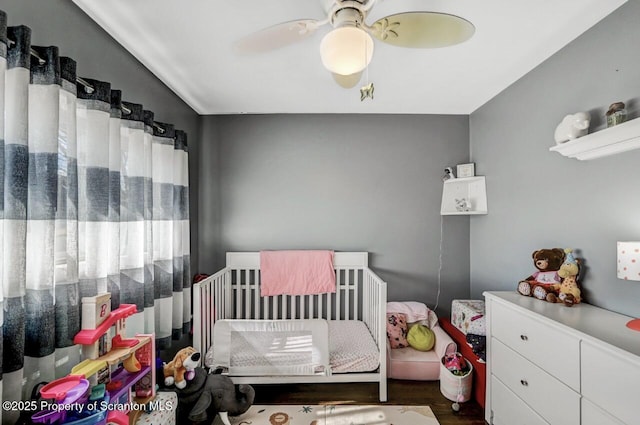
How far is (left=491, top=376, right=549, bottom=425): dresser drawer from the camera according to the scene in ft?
5.02

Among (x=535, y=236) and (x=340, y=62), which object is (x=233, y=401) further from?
(x=535, y=236)

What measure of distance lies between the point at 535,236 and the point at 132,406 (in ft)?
8.68

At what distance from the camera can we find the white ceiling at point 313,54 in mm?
1484

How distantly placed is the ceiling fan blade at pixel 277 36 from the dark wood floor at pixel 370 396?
2.32 m

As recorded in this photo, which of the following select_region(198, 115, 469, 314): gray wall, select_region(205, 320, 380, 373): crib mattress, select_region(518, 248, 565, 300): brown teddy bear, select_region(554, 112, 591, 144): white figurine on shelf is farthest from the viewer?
select_region(198, 115, 469, 314): gray wall

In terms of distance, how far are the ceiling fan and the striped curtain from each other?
81 cm

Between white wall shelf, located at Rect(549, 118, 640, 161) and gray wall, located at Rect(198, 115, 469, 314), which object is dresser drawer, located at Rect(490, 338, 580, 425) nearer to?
white wall shelf, located at Rect(549, 118, 640, 161)

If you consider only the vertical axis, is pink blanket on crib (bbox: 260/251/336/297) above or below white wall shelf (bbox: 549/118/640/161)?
below

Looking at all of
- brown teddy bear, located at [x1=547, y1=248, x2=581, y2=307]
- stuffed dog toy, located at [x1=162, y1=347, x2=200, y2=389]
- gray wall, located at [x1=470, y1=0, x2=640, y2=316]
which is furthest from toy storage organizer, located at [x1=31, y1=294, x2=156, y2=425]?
gray wall, located at [x1=470, y1=0, x2=640, y2=316]

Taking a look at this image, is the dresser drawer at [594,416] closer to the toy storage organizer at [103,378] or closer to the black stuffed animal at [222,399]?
the black stuffed animal at [222,399]

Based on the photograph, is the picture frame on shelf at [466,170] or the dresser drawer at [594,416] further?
the picture frame on shelf at [466,170]

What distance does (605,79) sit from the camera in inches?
61.7

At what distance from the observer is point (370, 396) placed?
7.54 feet

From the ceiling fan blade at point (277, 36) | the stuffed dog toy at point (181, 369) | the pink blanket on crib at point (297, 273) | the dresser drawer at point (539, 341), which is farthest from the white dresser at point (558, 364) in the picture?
the stuffed dog toy at point (181, 369)
